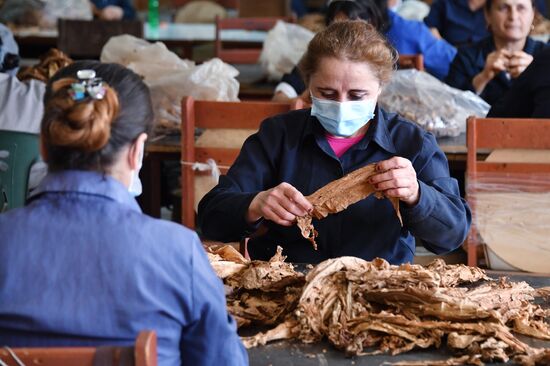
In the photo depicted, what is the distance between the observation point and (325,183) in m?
2.56

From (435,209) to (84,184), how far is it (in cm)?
107

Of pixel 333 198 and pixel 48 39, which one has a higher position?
pixel 333 198

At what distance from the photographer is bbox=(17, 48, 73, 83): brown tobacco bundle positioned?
4.24m

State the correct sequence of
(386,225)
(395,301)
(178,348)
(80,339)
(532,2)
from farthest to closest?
1. (532,2)
2. (386,225)
3. (395,301)
4. (178,348)
5. (80,339)

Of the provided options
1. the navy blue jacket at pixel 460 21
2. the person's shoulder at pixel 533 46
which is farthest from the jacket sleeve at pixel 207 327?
Answer: the navy blue jacket at pixel 460 21

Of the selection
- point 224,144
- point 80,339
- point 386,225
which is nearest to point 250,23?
point 224,144

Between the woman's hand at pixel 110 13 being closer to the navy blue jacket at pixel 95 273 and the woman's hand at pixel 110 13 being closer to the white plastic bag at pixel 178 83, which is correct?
the white plastic bag at pixel 178 83

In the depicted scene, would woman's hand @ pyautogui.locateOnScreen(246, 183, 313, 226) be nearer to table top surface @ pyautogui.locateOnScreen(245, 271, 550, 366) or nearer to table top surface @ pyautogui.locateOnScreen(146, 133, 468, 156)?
table top surface @ pyautogui.locateOnScreen(245, 271, 550, 366)

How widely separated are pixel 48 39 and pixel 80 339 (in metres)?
5.87

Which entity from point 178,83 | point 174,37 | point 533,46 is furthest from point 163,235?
point 174,37

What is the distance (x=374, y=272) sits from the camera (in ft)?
6.56

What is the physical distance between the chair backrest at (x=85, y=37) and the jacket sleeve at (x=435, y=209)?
345 cm

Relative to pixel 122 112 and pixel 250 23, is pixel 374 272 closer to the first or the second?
pixel 122 112

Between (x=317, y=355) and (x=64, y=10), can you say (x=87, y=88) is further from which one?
(x=64, y=10)
